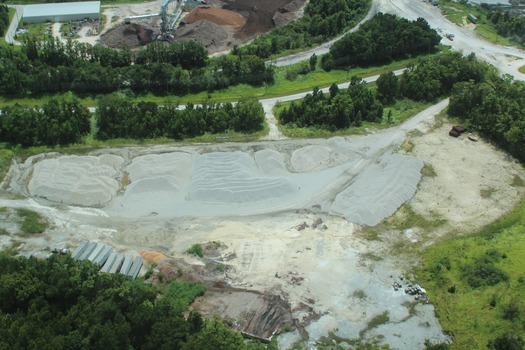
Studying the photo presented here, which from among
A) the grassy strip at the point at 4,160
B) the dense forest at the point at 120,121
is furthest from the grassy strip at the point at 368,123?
the grassy strip at the point at 4,160

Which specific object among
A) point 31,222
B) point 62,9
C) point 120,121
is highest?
point 62,9

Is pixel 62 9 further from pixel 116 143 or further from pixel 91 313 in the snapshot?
pixel 91 313

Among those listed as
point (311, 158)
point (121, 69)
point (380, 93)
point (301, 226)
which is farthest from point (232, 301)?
point (121, 69)

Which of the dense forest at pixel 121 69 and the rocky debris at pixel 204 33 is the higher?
the rocky debris at pixel 204 33

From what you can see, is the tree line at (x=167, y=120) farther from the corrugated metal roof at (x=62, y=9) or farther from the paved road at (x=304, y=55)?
the corrugated metal roof at (x=62, y=9)

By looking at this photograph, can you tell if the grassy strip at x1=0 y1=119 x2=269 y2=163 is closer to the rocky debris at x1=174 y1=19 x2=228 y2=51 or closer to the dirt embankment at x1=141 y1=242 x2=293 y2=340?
the dirt embankment at x1=141 y1=242 x2=293 y2=340

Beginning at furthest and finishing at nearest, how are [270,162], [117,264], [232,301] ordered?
[270,162] → [117,264] → [232,301]
